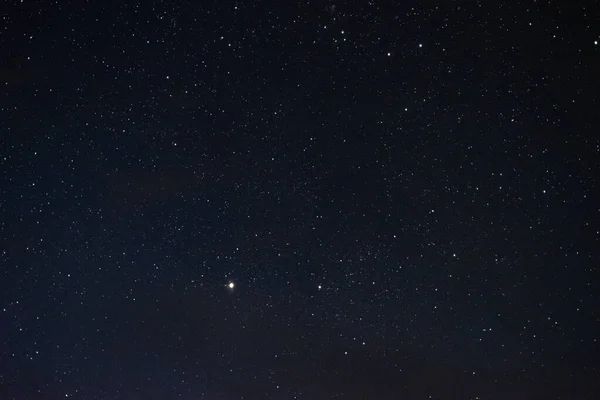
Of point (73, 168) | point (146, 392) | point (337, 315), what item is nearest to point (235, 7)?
point (73, 168)

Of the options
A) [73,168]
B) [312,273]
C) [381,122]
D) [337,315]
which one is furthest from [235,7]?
[337,315]

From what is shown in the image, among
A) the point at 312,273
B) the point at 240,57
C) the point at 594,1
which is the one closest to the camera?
the point at 594,1

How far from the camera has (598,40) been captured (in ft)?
6.12

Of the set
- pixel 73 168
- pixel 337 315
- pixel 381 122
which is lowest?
pixel 337 315

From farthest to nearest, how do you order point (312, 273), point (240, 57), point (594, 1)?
1. point (312, 273)
2. point (240, 57)
3. point (594, 1)

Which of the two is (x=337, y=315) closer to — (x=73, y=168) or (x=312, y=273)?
(x=312, y=273)

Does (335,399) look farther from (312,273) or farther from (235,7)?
(235,7)

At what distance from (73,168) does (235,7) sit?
991 mm

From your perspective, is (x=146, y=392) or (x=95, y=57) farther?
(x=146, y=392)

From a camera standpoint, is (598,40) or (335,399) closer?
(598,40)

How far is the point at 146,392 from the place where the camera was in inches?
87.3

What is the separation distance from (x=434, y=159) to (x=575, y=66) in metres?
0.66

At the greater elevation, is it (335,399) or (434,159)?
(434,159)

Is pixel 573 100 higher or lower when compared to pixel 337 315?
higher
